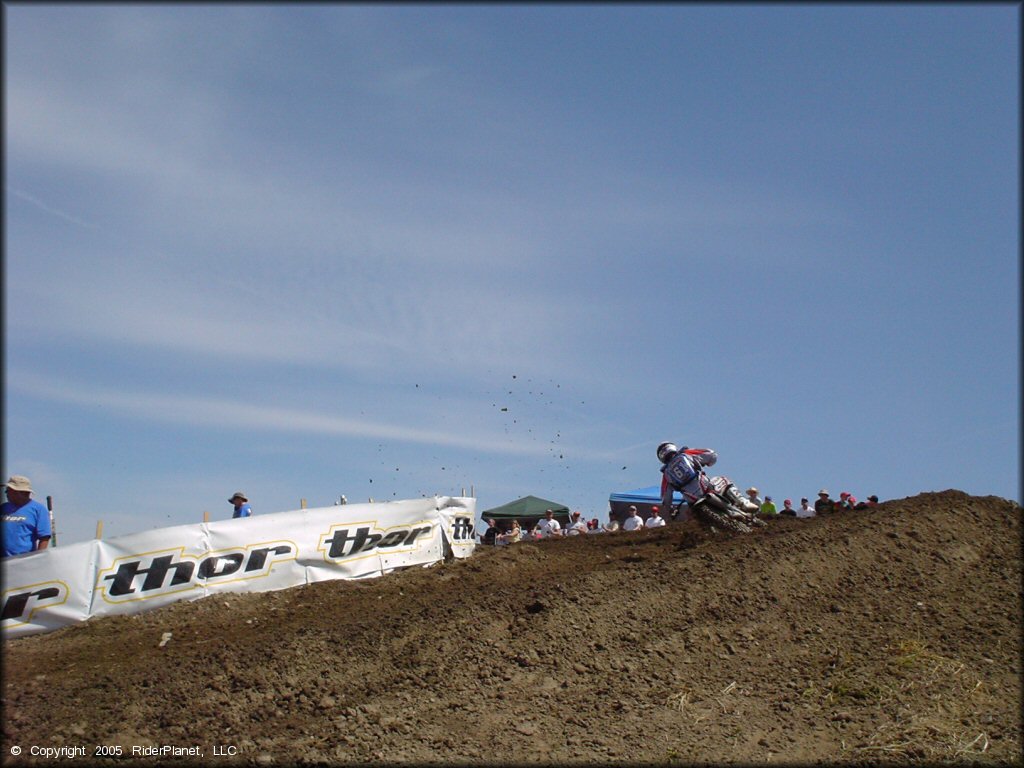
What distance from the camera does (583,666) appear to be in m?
9.40

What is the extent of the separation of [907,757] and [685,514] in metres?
7.78

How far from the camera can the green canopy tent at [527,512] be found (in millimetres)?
25453

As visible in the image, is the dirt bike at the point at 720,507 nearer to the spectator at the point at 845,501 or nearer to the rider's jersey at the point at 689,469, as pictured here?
the rider's jersey at the point at 689,469

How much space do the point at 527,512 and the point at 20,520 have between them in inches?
660

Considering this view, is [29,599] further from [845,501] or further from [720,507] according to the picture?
[845,501]

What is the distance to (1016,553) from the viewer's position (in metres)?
12.8

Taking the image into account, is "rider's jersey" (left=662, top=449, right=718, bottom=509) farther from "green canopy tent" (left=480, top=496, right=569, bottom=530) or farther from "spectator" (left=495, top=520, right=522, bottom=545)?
"green canopy tent" (left=480, top=496, right=569, bottom=530)

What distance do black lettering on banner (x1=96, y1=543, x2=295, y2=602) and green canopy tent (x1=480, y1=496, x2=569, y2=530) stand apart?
45.8 ft

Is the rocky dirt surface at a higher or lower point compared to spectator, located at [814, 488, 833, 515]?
lower

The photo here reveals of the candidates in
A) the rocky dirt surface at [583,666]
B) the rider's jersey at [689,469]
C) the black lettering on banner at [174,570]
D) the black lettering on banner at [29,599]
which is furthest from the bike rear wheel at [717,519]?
the black lettering on banner at [29,599]

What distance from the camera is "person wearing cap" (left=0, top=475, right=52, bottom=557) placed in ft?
34.4

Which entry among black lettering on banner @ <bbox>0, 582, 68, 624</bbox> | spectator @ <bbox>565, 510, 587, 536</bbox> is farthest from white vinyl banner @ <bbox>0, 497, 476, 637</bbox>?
spectator @ <bbox>565, 510, 587, 536</bbox>

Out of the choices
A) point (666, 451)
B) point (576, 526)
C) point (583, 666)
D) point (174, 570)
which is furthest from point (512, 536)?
point (583, 666)

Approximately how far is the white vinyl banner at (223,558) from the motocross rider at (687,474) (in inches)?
156
